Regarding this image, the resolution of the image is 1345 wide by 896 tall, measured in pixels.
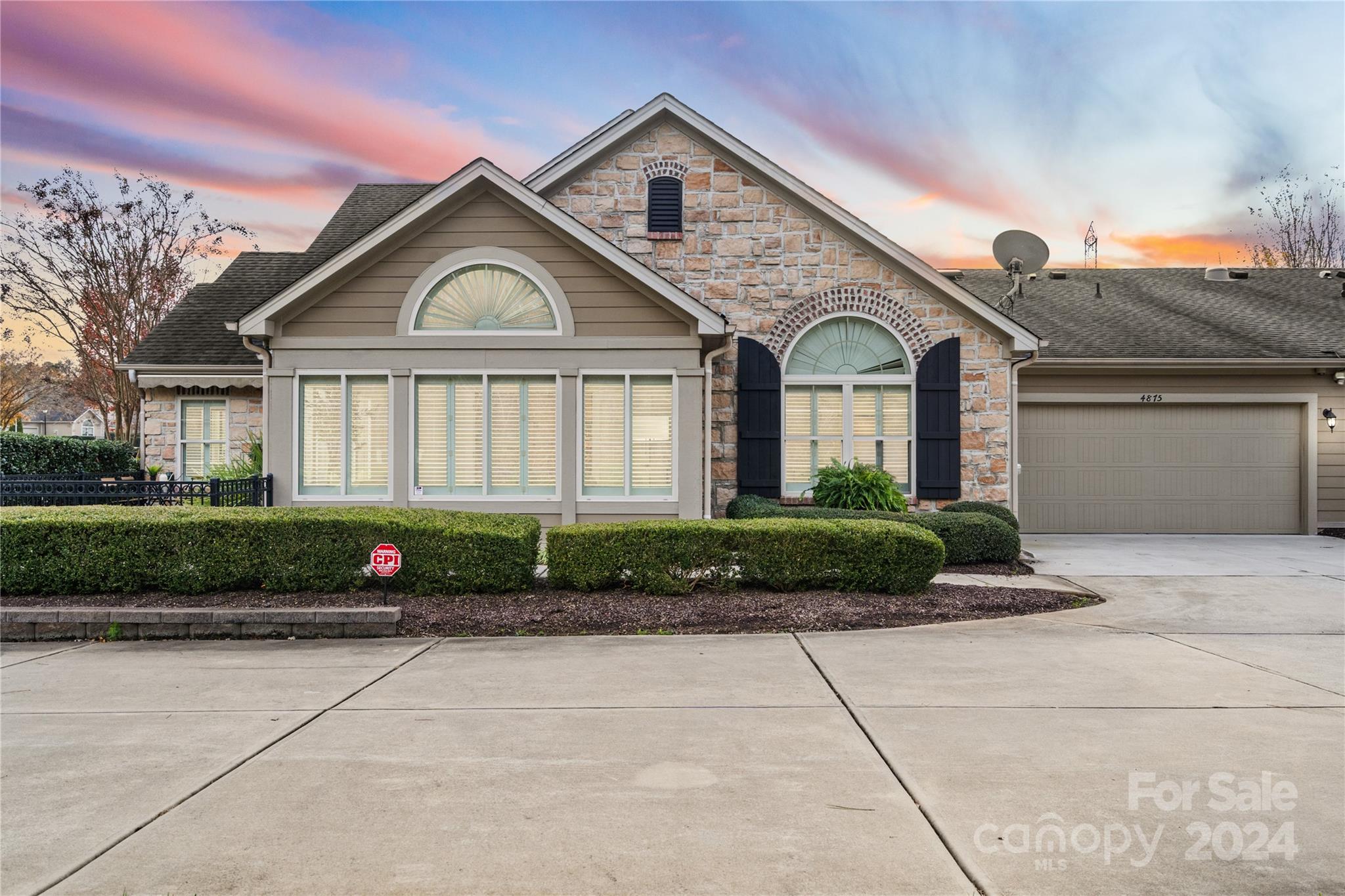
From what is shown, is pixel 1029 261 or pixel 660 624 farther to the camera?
pixel 1029 261

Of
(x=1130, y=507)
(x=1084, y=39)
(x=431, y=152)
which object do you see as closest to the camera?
(x=1084, y=39)

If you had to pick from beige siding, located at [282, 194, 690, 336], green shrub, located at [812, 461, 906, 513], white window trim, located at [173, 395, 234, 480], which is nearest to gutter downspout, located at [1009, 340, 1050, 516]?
green shrub, located at [812, 461, 906, 513]

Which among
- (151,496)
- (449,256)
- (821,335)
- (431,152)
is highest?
(431,152)

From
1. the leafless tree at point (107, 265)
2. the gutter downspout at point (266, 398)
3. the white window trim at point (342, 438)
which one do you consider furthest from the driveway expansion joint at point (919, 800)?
the leafless tree at point (107, 265)

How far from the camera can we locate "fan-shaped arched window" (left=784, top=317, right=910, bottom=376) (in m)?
13.3

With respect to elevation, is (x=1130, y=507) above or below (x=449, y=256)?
below

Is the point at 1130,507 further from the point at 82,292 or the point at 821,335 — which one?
the point at 82,292

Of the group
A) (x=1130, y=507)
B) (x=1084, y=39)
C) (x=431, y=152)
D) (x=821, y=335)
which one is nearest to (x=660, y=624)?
(x=821, y=335)

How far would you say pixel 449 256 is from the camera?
456 inches

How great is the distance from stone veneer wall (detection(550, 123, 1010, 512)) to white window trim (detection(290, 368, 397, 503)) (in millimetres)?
4446

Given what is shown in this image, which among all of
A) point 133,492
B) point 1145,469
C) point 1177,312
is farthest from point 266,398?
point 1177,312

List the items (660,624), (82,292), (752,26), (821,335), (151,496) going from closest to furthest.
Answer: (660,624) → (151,496) → (752,26) → (821,335) → (82,292)

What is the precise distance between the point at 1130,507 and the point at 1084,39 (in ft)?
27.5

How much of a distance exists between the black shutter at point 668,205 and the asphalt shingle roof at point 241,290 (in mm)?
3761
